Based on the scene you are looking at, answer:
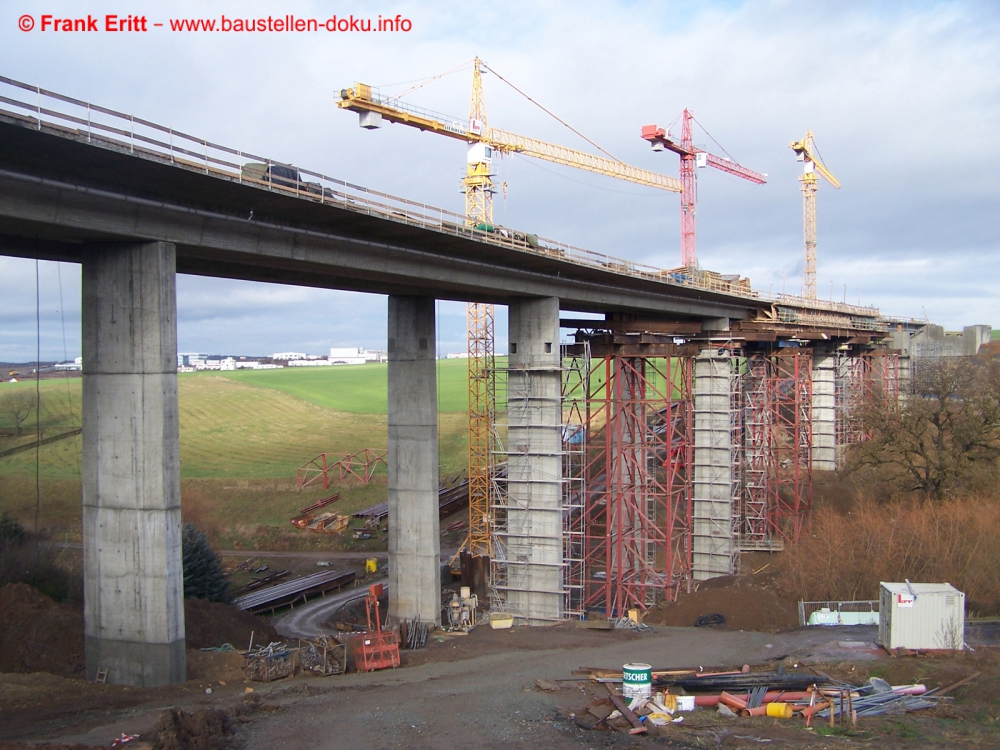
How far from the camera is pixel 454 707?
61.3 ft

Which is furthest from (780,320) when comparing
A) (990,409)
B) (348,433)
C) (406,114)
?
(348,433)

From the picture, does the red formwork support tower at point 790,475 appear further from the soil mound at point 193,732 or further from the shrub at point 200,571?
the soil mound at point 193,732

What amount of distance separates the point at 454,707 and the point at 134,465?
9.47 m

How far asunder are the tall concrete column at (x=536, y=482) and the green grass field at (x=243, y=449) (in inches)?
746

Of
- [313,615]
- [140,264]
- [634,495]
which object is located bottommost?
[313,615]

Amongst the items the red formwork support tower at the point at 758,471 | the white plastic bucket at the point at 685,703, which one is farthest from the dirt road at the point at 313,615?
the red formwork support tower at the point at 758,471

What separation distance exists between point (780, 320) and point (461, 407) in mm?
62066

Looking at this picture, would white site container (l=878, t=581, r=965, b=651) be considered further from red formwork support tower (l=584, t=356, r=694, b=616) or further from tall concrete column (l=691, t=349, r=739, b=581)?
tall concrete column (l=691, t=349, r=739, b=581)

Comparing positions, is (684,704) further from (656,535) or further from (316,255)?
(656,535)

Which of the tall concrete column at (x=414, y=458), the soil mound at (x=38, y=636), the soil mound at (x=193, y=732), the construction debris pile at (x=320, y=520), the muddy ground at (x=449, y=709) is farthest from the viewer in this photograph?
the construction debris pile at (x=320, y=520)

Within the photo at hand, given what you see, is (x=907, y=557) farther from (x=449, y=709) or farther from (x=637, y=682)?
(x=449, y=709)

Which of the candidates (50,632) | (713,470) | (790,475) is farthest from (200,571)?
(790,475)

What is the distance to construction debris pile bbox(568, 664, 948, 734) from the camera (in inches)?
688

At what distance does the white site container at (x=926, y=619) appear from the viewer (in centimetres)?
2208
